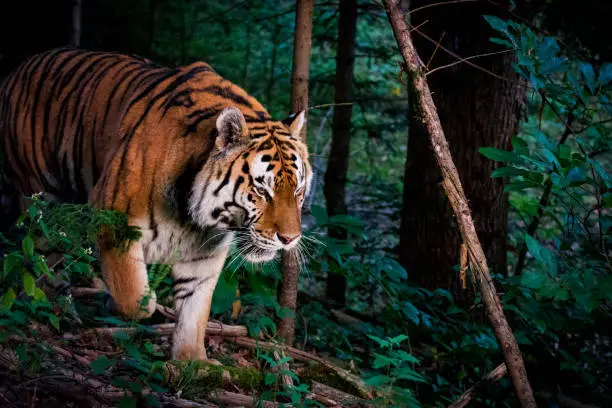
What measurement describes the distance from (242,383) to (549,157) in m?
1.89

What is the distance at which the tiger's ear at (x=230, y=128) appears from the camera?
344 cm

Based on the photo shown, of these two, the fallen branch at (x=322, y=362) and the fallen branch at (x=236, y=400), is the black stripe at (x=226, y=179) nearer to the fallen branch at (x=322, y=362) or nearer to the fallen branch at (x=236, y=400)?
the fallen branch at (x=322, y=362)

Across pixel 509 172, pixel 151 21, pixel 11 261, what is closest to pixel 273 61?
pixel 151 21

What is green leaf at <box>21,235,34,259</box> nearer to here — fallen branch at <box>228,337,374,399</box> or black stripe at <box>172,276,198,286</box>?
black stripe at <box>172,276,198,286</box>

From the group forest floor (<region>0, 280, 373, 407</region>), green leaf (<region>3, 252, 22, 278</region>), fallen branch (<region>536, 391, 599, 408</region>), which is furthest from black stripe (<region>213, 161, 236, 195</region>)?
fallen branch (<region>536, 391, 599, 408</region>)

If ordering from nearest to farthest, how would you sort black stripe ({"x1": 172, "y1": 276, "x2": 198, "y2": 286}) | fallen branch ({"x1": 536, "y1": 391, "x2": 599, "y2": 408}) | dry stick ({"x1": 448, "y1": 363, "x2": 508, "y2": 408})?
1. dry stick ({"x1": 448, "y1": 363, "x2": 508, "y2": 408})
2. black stripe ({"x1": 172, "y1": 276, "x2": 198, "y2": 286})
3. fallen branch ({"x1": 536, "y1": 391, "x2": 599, "y2": 408})

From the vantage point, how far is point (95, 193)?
3.84 metres

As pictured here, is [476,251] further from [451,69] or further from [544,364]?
[451,69]

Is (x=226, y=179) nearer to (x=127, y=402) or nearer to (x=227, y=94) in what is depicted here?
(x=227, y=94)

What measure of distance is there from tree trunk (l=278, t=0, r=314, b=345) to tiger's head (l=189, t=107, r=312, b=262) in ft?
0.93

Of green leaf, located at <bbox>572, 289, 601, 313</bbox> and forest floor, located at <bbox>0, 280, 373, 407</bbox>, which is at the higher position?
green leaf, located at <bbox>572, 289, 601, 313</bbox>

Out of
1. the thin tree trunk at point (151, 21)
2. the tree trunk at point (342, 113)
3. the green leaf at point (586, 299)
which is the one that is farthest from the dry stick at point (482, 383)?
the thin tree trunk at point (151, 21)

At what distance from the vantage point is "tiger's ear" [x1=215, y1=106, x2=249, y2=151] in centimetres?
344

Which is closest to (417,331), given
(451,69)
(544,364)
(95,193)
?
(544,364)
